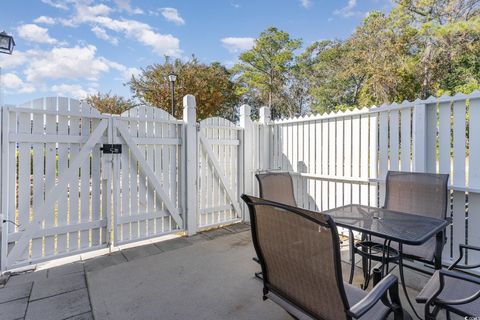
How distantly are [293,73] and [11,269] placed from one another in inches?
760

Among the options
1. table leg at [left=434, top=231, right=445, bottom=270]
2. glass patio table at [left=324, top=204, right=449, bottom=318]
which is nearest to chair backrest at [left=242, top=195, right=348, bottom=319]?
glass patio table at [left=324, top=204, right=449, bottom=318]

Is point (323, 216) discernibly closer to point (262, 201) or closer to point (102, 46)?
point (262, 201)

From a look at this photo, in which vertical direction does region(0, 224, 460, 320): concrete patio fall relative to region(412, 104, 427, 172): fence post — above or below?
below

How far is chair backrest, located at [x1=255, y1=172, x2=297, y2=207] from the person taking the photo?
315 cm

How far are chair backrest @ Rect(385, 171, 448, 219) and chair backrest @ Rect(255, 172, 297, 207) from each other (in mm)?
1146

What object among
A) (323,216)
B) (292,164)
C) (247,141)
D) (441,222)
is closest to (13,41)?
(247,141)

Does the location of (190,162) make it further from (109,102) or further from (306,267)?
(109,102)

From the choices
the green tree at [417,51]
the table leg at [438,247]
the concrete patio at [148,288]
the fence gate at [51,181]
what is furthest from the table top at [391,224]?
the green tree at [417,51]

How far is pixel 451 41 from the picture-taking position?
1141 cm

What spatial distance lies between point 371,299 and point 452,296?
871 mm

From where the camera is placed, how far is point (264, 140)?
5000 millimetres

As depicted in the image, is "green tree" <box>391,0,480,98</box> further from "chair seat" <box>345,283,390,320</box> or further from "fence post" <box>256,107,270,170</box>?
"chair seat" <box>345,283,390,320</box>

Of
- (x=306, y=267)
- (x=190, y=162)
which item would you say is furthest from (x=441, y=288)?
(x=190, y=162)

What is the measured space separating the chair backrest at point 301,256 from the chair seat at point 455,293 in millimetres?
785
